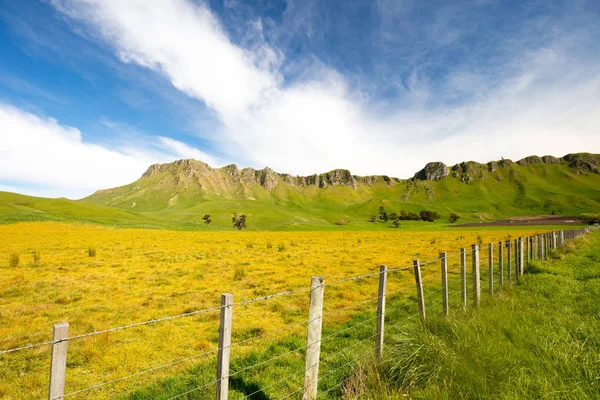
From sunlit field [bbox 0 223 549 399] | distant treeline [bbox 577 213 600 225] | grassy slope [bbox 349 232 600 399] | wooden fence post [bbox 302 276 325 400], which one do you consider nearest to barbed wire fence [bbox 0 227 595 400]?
wooden fence post [bbox 302 276 325 400]

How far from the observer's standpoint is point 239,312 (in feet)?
40.4

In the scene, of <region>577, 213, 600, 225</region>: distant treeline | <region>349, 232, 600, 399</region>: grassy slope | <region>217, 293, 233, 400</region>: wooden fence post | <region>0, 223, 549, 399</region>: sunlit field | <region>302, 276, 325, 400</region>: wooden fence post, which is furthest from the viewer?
<region>577, 213, 600, 225</region>: distant treeline

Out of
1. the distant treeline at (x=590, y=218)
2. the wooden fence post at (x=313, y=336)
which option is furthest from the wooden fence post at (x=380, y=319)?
the distant treeline at (x=590, y=218)

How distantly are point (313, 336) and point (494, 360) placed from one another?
3.05 metres

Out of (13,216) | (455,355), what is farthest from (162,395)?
(13,216)

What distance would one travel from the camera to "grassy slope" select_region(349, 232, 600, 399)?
4.68m

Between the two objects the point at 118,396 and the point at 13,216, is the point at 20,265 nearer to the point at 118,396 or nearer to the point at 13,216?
the point at 118,396

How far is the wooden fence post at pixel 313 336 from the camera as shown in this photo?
17.3ft

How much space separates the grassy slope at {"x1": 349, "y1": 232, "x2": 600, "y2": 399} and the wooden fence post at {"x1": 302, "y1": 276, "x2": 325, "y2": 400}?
77cm

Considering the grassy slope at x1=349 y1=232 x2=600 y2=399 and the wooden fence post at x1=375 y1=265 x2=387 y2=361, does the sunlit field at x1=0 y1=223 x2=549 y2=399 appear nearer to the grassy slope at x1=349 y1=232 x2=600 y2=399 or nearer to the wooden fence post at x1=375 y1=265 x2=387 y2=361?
the wooden fence post at x1=375 y1=265 x2=387 y2=361

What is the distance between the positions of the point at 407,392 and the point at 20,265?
2800cm

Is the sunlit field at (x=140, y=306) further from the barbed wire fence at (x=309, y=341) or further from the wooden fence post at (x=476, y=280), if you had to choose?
the wooden fence post at (x=476, y=280)

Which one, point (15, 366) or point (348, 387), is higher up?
point (348, 387)

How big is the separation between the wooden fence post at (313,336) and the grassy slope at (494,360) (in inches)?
30.5
